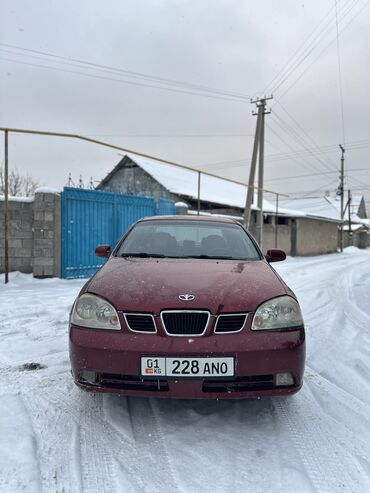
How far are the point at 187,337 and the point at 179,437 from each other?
2.02 ft

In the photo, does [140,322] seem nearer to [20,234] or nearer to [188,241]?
[188,241]

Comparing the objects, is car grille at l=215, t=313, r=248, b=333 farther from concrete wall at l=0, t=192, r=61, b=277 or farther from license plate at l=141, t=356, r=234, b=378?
concrete wall at l=0, t=192, r=61, b=277

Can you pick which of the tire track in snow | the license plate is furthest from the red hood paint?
the tire track in snow

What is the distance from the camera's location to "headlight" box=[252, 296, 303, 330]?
240 cm

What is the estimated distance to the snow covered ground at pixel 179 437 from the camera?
1.94m

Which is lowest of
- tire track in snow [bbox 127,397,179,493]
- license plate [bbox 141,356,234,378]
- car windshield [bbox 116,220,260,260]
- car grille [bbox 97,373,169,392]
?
tire track in snow [bbox 127,397,179,493]

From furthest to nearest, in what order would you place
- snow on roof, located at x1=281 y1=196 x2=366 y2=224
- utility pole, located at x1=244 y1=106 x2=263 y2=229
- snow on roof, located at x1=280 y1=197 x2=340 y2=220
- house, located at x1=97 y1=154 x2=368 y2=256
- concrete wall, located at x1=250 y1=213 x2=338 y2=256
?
snow on roof, located at x1=281 y1=196 x2=366 y2=224, snow on roof, located at x1=280 y1=197 x2=340 y2=220, house, located at x1=97 y1=154 x2=368 y2=256, concrete wall, located at x1=250 y1=213 x2=338 y2=256, utility pole, located at x1=244 y1=106 x2=263 y2=229

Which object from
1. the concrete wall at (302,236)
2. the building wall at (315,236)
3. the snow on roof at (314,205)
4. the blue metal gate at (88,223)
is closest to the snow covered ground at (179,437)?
the blue metal gate at (88,223)

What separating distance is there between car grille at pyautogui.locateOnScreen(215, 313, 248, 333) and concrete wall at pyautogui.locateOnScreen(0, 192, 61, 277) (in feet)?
20.9

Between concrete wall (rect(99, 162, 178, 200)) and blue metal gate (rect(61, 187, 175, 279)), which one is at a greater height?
concrete wall (rect(99, 162, 178, 200))

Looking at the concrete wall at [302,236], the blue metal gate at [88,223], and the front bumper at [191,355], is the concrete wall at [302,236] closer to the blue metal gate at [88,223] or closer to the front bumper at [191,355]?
the blue metal gate at [88,223]

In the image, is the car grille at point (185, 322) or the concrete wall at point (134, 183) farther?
the concrete wall at point (134, 183)

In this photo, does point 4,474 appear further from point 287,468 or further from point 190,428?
point 287,468

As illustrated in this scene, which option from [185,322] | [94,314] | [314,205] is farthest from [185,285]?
[314,205]
